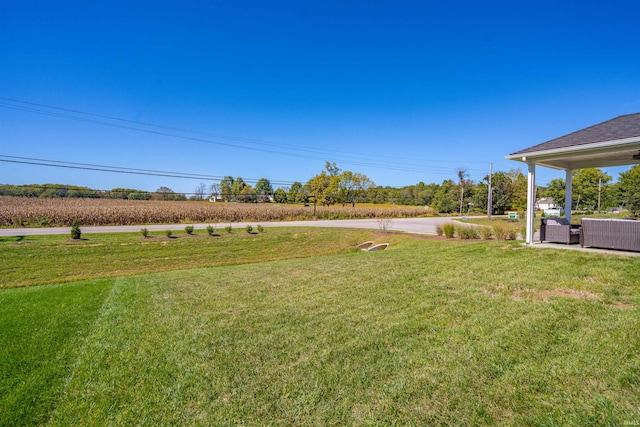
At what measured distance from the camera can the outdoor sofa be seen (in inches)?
258

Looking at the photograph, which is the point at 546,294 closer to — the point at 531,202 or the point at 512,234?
the point at 531,202

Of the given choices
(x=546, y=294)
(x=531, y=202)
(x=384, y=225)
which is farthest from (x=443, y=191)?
(x=546, y=294)

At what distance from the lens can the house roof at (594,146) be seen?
6.66 m

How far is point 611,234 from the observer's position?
22.6ft

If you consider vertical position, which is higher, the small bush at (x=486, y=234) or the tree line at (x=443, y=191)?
the tree line at (x=443, y=191)

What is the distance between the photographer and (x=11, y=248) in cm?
1179

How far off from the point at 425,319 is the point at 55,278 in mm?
10328

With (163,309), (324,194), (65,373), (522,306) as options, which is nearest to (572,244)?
(522,306)

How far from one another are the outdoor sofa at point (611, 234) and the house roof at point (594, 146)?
5.21 ft

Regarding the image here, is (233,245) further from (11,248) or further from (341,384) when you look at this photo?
(341,384)

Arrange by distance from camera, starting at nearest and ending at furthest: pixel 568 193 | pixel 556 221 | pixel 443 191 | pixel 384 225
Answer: pixel 556 221 → pixel 568 193 → pixel 384 225 → pixel 443 191

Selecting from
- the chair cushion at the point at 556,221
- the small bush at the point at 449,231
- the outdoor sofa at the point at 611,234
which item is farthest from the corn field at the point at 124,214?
the outdoor sofa at the point at 611,234

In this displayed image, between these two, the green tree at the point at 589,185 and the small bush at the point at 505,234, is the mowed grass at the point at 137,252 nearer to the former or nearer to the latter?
the small bush at the point at 505,234

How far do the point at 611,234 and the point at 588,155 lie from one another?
1965 millimetres
